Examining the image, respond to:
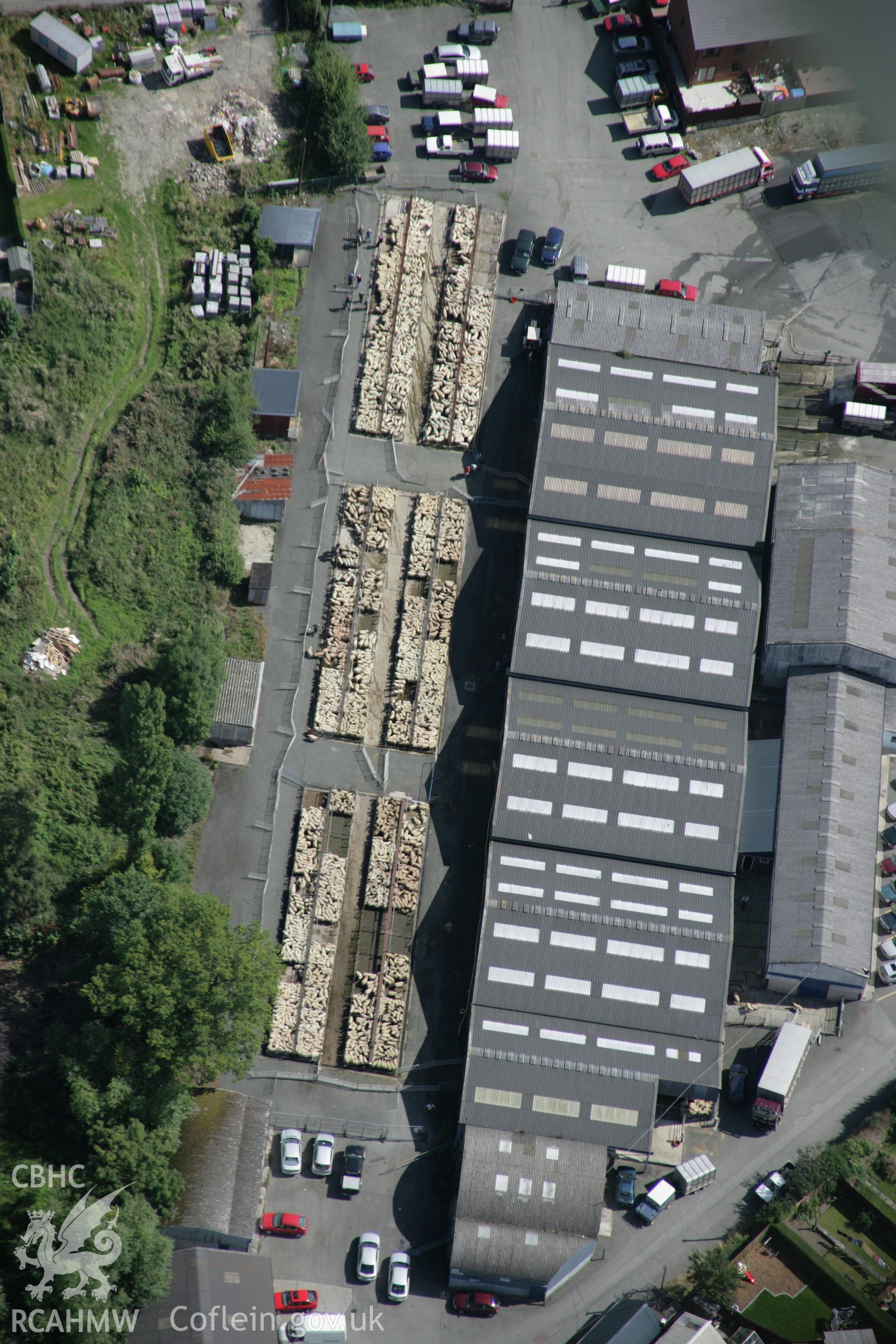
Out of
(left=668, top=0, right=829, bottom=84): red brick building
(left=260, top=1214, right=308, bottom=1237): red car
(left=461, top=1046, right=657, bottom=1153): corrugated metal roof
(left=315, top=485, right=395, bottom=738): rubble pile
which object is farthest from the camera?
(left=668, top=0, right=829, bottom=84): red brick building

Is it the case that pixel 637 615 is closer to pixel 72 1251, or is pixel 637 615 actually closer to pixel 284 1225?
pixel 284 1225

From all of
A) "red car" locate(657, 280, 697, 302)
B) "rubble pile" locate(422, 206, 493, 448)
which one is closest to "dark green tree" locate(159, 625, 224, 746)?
"rubble pile" locate(422, 206, 493, 448)

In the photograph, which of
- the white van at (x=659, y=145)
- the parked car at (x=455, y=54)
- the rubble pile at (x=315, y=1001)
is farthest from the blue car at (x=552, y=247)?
the rubble pile at (x=315, y=1001)

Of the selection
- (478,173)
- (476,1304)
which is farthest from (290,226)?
(476,1304)

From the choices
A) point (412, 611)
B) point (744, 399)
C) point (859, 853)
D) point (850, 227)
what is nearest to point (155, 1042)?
point (412, 611)

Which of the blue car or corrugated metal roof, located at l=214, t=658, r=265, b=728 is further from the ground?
the blue car

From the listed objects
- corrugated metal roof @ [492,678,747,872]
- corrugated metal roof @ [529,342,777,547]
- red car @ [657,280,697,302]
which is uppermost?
red car @ [657,280,697,302]

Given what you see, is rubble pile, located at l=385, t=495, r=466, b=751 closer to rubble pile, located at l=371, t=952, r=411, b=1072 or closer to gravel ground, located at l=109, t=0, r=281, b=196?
rubble pile, located at l=371, t=952, r=411, b=1072

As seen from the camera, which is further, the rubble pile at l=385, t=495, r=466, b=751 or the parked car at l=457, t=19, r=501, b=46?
the parked car at l=457, t=19, r=501, b=46
